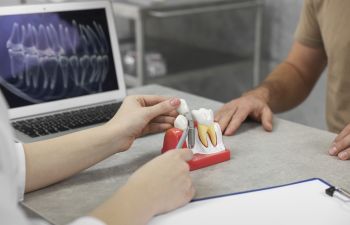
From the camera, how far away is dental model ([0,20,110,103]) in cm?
122

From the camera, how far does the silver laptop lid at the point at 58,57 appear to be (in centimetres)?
121

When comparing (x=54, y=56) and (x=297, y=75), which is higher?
(x=54, y=56)

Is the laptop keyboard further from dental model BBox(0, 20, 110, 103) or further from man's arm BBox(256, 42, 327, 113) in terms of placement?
man's arm BBox(256, 42, 327, 113)

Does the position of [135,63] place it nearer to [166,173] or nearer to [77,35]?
[77,35]

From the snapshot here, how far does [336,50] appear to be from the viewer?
145cm

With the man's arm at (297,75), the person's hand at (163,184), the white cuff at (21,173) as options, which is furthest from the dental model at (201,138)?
the man's arm at (297,75)

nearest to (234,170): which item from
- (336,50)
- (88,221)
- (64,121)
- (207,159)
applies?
(207,159)

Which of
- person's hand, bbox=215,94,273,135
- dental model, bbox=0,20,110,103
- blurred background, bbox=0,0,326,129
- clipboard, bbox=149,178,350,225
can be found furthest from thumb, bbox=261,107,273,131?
blurred background, bbox=0,0,326,129

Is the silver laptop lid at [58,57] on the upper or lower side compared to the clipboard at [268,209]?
upper

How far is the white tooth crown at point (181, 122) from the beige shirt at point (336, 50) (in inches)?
24.5

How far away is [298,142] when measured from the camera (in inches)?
42.1

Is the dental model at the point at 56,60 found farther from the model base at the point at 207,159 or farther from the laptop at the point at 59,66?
the model base at the point at 207,159

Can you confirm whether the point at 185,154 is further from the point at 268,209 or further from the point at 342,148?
the point at 342,148

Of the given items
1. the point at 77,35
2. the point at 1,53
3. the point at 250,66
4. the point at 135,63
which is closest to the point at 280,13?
the point at 250,66
